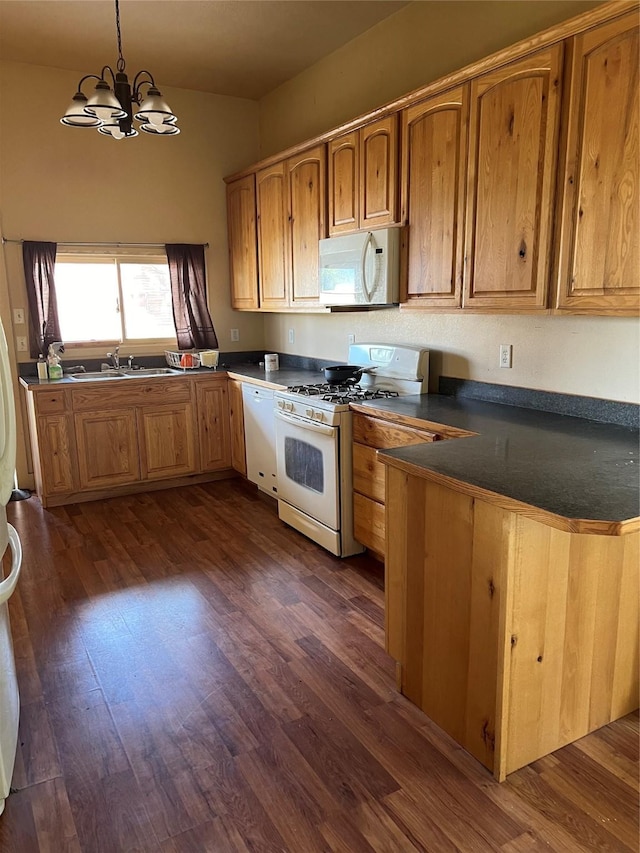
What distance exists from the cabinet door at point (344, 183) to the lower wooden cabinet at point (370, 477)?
119cm

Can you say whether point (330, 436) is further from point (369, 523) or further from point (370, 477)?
point (369, 523)

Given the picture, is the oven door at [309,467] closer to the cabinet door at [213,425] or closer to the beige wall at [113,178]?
the cabinet door at [213,425]

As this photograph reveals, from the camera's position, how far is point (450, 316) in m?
3.25

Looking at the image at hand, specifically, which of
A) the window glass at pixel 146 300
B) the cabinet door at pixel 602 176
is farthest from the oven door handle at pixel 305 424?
the window glass at pixel 146 300

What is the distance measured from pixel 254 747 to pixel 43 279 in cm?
371

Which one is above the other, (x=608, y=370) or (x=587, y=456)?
(x=608, y=370)

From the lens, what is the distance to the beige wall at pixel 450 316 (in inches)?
98.0

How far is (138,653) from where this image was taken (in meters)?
2.50

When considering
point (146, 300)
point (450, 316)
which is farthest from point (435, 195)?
point (146, 300)

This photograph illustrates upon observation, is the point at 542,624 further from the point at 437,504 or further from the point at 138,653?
the point at 138,653

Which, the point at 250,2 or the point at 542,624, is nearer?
the point at 542,624

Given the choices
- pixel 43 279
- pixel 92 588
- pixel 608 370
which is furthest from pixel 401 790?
pixel 43 279

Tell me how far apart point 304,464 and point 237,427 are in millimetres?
1250

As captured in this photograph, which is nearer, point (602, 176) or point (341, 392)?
point (602, 176)
